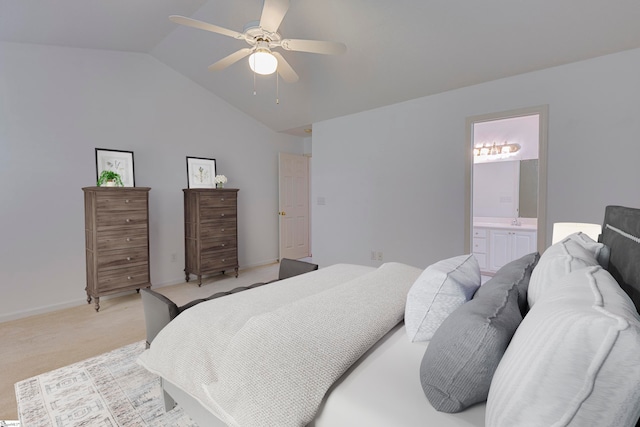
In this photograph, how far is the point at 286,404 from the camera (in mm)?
978

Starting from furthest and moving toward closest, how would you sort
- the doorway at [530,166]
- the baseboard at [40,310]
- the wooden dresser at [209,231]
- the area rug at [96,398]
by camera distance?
1. the wooden dresser at [209,231]
2. the baseboard at [40,310]
3. the doorway at [530,166]
4. the area rug at [96,398]

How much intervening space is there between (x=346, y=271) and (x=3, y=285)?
Answer: 11.5 feet

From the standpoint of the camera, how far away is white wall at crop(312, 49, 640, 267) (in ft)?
8.69

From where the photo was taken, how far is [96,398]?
72.5 inches

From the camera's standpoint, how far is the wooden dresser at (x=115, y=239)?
10.8ft

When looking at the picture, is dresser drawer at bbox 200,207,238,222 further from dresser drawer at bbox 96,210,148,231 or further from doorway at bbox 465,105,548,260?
doorway at bbox 465,105,548,260

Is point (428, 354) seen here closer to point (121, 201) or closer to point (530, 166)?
point (121, 201)

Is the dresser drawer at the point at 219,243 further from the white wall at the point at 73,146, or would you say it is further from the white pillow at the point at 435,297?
the white pillow at the point at 435,297

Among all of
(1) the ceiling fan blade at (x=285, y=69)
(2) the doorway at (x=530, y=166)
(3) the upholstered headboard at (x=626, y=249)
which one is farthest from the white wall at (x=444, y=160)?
(3) the upholstered headboard at (x=626, y=249)

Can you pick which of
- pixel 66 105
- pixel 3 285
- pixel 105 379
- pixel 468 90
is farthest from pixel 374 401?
pixel 66 105

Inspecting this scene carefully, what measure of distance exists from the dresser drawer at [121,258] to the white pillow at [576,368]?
3792 millimetres

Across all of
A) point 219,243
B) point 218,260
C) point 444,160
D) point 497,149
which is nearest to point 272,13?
point 444,160

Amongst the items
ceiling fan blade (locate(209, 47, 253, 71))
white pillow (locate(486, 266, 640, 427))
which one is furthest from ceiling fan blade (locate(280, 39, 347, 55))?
white pillow (locate(486, 266, 640, 427))

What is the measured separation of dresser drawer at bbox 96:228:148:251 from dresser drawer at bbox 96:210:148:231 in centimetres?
6
